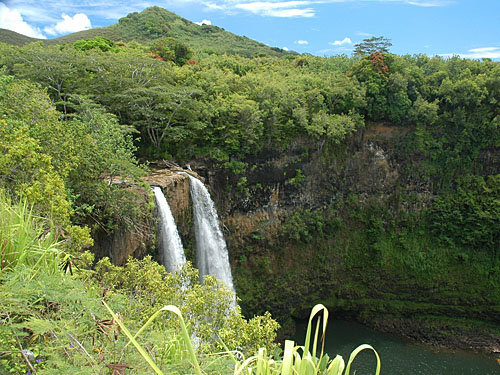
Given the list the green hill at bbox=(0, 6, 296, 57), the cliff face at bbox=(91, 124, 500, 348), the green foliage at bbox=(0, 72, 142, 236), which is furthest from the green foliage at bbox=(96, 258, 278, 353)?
the green hill at bbox=(0, 6, 296, 57)

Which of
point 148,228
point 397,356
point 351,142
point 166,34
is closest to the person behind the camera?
point 148,228

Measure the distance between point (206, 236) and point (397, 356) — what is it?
9.76 metres

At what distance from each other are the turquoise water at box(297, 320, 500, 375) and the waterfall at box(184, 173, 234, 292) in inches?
256

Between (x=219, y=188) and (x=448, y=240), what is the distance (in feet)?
38.0

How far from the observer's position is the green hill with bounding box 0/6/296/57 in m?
36.9

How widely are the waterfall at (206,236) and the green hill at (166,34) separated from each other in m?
24.2

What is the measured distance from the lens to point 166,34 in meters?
38.8

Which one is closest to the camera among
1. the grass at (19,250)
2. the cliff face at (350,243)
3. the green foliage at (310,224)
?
the grass at (19,250)

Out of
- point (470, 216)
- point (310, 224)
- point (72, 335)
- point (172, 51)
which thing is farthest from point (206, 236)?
point (470, 216)

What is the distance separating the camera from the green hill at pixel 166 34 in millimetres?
36938

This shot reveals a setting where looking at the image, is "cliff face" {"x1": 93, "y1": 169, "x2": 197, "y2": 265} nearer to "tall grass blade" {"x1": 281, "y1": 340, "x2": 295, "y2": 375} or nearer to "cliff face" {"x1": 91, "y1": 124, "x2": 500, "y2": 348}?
"cliff face" {"x1": 91, "y1": 124, "x2": 500, "y2": 348}

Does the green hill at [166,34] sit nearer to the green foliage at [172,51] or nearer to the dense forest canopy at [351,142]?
the green foliage at [172,51]

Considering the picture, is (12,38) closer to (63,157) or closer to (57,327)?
(63,157)

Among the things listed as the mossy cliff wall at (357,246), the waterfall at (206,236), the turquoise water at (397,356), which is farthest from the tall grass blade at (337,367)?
the mossy cliff wall at (357,246)
